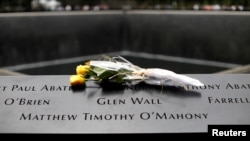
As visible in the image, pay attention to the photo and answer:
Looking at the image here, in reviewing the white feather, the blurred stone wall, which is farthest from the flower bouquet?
the blurred stone wall

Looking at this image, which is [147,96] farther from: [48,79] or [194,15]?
[194,15]

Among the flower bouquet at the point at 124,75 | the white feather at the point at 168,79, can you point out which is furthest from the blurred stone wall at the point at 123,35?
the white feather at the point at 168,79

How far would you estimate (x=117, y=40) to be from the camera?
636 centimetres

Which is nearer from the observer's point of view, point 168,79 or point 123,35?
point 168,79

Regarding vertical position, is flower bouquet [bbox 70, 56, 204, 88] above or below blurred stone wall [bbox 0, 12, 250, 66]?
above

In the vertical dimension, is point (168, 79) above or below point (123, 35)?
above

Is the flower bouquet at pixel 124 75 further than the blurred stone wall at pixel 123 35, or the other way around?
the blurred stone wall at pixel 123 35

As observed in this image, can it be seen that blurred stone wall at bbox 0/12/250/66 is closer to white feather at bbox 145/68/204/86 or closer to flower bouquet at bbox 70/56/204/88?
flower bouquet at bbox 70/56/204/88

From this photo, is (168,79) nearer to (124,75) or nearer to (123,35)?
(124,75)

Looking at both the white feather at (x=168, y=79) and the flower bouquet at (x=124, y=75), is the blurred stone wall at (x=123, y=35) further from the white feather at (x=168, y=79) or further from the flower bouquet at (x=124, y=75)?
the white feather at (x=168, y=79)

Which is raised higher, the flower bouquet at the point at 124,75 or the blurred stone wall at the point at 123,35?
the flower bouquet at the point at 124,75

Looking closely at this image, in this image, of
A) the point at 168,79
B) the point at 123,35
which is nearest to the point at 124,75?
the point at 168,79

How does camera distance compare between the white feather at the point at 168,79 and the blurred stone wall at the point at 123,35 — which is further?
the blurred stone wall at the point at 123,35

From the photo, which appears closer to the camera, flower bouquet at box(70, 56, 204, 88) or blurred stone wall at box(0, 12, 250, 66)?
flower bouquet at box(70, 56, 204, 88)
